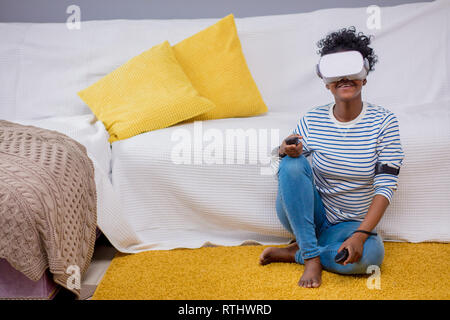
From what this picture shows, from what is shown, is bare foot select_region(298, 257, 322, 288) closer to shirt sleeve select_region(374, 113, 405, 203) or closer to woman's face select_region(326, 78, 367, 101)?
shirt sleeve select_region(374, 113, 405, 203)

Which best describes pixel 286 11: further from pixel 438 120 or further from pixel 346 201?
pixel 346 201

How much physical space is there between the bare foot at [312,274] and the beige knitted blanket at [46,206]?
0.61 meters

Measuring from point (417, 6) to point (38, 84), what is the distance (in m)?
1.69

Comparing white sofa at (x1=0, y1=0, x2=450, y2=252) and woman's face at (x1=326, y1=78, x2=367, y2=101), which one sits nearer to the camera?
woman's face at (x1=326, y1=78, x2=367, y2=101)

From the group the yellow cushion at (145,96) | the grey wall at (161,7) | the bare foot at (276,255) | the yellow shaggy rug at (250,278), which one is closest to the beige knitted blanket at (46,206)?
the yellow shaggy rug at (250,278)

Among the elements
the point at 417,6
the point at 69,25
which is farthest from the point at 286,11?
the point at 69,25

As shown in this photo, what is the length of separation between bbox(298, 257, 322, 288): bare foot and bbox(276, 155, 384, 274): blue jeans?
0.02 metres

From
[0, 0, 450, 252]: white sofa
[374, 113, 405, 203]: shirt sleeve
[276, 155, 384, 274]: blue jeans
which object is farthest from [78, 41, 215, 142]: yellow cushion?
[374, 113, 405, 203]: shirt sleeve

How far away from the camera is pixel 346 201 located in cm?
149

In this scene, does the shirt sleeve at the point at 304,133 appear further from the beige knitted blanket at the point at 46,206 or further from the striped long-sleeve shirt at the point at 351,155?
the beige knitted blanket at the point at 46,206

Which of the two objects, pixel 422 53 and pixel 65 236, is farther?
pixel 422 53

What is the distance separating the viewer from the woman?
4.50 feet

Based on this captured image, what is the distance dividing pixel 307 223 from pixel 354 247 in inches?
Answer: 5.9

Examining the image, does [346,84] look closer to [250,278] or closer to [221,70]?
[250,278]
